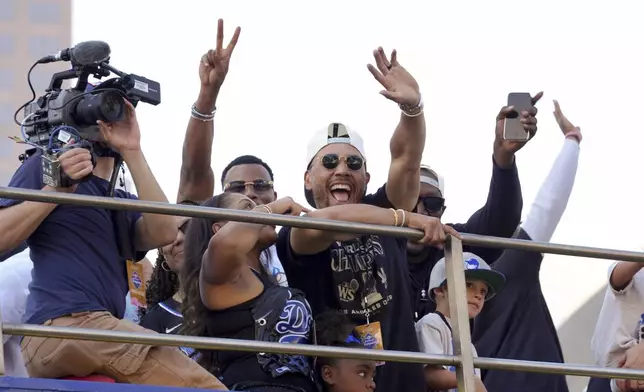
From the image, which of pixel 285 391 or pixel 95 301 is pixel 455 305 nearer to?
pixel 285 391

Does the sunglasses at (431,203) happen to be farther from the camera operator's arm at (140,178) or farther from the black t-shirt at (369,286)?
the camera operator's arm at (140,178)

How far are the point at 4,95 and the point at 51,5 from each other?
12790mm

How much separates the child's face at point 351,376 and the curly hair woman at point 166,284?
0.81 m

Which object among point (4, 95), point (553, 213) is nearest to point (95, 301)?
point (553, 213)

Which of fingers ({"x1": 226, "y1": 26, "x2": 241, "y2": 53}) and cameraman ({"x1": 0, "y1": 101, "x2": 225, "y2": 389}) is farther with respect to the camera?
fingers ({"x1": 226, "y1": 26, "x2": 241, "y2": 53})

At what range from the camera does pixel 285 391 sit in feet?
18.4

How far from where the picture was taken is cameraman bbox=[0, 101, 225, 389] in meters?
5.33

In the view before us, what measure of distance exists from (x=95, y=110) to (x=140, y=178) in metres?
0.33

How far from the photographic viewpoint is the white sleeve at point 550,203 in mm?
6992

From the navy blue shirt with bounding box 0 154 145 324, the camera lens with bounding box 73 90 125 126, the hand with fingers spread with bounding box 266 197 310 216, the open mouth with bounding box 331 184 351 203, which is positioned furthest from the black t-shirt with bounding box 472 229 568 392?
the camera lens with bounding box 73 90 125 126

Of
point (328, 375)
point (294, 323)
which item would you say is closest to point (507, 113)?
point (328, 375)

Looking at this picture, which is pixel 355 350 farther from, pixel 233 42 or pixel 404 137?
pixel 233 42

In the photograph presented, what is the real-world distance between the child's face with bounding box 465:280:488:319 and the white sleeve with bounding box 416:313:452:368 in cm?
20

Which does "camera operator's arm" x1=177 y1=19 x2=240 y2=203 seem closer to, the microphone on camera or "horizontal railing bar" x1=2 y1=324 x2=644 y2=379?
the microphone on camera
